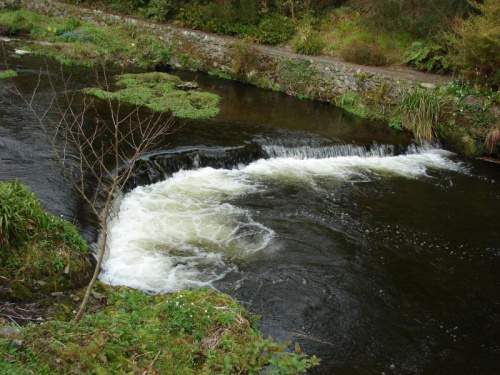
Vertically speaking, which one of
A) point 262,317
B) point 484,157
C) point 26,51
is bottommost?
point 262,317

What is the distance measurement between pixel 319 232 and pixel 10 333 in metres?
6.28

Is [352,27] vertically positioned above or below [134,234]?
above

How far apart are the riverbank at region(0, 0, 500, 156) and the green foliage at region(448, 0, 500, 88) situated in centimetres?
62

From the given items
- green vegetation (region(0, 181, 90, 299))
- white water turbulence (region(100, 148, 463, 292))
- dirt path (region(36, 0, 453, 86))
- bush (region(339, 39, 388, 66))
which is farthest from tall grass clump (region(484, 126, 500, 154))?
green vegetation (region(0, 181, 90, 299))

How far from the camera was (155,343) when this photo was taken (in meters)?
4.94

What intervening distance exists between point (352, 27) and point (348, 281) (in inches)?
607

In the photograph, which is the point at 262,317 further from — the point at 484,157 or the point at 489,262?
the point at 484,157

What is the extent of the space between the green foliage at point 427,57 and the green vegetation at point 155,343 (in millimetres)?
14736

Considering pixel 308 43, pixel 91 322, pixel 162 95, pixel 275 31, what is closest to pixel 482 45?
pixel 308 43

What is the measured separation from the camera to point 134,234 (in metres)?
8.69

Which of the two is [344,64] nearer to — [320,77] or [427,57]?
[320,77]

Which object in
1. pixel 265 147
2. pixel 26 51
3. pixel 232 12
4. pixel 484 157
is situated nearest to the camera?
pixel 265 147

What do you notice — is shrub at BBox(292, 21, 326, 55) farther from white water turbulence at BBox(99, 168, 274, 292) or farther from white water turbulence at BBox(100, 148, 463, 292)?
white water turbulence at BBox(99, 168, 274, 292)

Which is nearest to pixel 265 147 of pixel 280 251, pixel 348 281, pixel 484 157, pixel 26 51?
pixel 280 251
